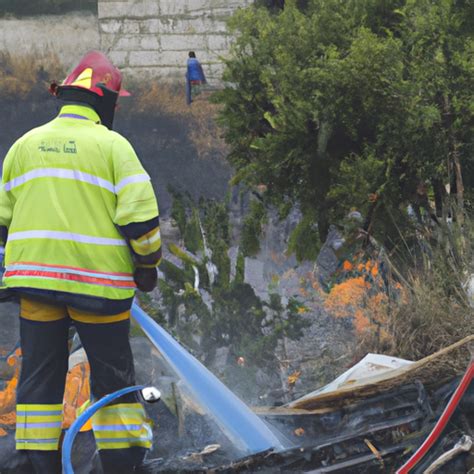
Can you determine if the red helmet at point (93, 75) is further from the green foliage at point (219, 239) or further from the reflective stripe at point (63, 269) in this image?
the green foliage at point (219, 239)

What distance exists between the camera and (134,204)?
2.94 meters

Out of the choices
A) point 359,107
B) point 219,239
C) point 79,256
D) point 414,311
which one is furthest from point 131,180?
point 219,239

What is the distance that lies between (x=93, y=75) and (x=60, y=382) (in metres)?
1.05

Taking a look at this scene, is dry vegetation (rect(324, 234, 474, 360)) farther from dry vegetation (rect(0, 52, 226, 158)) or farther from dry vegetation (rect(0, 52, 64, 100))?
dry vegetation (rect(0, 52, 64, 100))

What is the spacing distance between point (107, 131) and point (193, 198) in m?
5.57

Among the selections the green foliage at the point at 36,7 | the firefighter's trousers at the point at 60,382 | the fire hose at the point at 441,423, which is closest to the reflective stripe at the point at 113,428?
the firefighter's trousers at the point at 60,382

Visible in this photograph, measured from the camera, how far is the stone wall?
8891mm

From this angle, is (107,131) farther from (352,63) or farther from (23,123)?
(23,123)

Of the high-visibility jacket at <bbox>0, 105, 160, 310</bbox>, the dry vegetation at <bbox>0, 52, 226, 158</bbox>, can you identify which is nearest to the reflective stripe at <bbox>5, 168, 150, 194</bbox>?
the high-visibility jacket at <bbox>0, 105, 160, 310</bbox>

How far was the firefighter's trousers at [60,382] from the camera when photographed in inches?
120

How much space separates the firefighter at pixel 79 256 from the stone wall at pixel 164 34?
588 cm

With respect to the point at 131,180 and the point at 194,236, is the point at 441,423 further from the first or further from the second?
the point at 194,236

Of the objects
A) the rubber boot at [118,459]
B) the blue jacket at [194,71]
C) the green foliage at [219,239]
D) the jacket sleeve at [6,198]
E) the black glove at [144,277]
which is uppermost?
the jacket sleeve at [6,198]

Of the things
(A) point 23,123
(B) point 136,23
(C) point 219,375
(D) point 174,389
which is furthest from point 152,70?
(D) point 174,389
